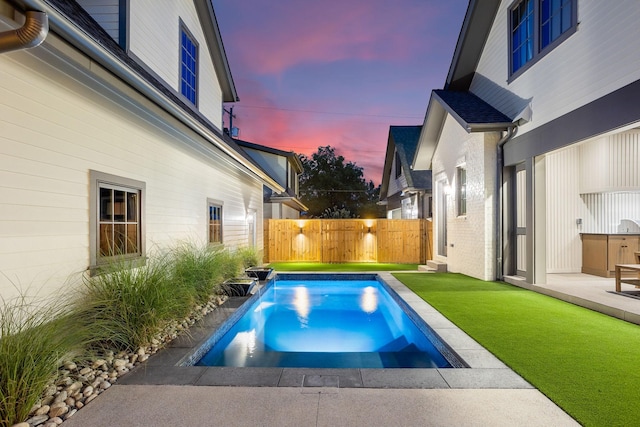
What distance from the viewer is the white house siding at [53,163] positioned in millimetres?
3102

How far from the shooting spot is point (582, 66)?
6.11 metres

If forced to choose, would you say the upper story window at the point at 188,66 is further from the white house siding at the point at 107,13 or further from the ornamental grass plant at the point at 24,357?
the ornamental grass plant at the point at 24,357

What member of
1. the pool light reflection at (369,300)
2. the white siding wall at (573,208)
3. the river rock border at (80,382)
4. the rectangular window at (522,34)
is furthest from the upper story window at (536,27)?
the river rock border at (80,382)

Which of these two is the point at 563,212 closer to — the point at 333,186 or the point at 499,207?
the point at 499,207

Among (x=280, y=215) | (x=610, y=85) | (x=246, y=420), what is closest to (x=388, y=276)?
(x=610, y=85)

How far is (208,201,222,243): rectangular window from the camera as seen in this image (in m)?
8.63

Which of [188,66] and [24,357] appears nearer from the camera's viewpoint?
[24,357]

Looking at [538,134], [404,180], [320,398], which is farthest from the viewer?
[404,180]

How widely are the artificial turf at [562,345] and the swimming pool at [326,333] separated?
612mm

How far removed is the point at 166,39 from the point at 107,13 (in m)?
1.32

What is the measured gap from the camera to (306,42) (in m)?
21.3

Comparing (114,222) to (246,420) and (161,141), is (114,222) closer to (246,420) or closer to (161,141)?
(161,141)

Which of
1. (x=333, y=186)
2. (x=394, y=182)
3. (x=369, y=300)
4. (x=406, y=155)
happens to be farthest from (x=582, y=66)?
(x=333, y=186)

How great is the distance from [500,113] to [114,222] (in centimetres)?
847
